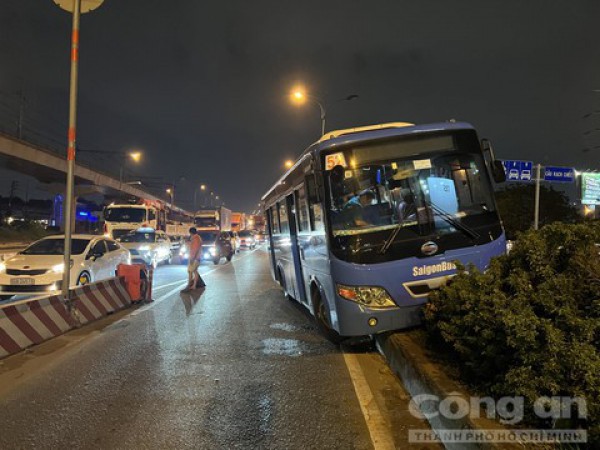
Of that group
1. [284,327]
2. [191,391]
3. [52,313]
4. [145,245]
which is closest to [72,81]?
[52,313]

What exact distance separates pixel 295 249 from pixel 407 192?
3.25 m

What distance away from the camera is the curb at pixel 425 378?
337 centimetres

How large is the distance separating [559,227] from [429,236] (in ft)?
5.63

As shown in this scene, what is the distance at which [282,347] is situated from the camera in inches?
275

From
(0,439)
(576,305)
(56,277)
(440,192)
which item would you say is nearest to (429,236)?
(440,192)

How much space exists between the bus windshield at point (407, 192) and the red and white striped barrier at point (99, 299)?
563 cm

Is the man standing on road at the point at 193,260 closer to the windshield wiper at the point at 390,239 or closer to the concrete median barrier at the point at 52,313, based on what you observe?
the concrete median barrier at the point at 52,313

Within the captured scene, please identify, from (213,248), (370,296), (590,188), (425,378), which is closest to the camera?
(425,378)

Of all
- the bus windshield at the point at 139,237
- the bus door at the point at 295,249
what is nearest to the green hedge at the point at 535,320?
the bus door at the point at 295,249

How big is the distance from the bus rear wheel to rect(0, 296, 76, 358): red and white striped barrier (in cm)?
438

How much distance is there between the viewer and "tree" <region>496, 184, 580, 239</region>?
3891 cm

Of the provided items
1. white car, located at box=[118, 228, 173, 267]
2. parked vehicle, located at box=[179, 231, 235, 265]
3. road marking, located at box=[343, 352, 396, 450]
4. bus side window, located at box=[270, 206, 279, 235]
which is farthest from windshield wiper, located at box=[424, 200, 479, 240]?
parked vehicle, located at box=[179, 231, 235, 265]

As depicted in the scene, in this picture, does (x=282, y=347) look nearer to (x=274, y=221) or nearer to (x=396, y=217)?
(x=396, y=217)

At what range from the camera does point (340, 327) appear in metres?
5.88
